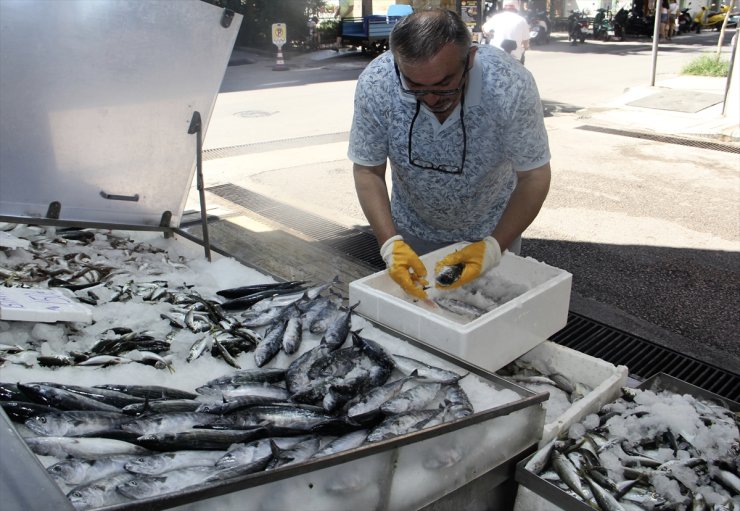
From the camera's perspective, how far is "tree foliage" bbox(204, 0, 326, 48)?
86.0ft

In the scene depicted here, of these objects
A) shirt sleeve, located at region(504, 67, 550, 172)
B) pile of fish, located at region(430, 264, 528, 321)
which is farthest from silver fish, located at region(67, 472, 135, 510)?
shirt sleeve, located at region(504, 67, 550, 172)

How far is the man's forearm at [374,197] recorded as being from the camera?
293 centimetres

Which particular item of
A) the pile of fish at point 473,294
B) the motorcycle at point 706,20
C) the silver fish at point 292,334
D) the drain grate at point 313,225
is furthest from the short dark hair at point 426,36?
the motorcycle at point 706,20

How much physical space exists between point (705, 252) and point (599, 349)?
251 centimetres

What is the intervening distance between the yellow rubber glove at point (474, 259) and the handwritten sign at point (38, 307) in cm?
149

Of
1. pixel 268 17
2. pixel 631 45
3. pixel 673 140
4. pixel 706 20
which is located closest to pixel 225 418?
pixel 673 140

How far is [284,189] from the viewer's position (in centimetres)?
739

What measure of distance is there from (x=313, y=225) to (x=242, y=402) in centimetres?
426

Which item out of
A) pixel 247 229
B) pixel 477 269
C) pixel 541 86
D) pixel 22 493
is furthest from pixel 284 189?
pixel 541 86

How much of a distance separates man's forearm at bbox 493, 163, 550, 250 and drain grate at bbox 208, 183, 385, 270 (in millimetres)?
2283

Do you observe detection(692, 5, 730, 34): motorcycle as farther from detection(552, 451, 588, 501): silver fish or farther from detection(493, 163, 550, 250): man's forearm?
detection(552, 451, 588, 501): silver fish

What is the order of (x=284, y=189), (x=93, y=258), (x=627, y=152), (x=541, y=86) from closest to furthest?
(x=93, y=258) < (x=284, y=189) < (x=627, y=152) < (x=541, y=86)

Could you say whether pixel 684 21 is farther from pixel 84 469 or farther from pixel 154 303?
pixel 84 469

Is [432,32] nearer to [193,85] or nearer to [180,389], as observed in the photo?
[180,389]
